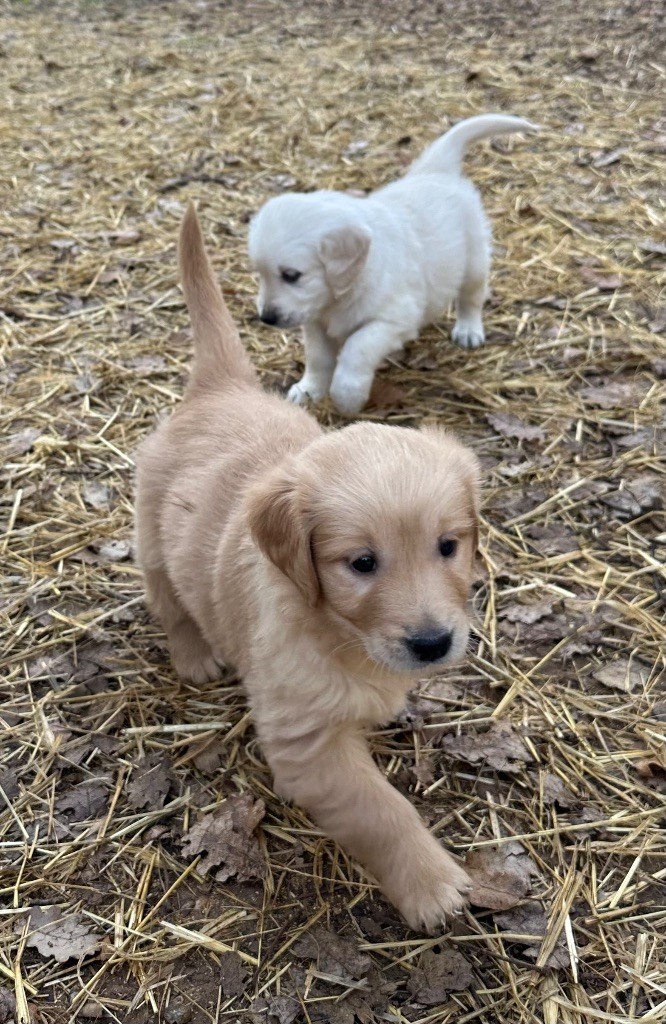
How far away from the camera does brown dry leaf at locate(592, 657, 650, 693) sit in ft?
8.28

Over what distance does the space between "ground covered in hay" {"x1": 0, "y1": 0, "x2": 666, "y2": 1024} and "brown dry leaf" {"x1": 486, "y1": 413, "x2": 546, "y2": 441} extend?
0.01 m

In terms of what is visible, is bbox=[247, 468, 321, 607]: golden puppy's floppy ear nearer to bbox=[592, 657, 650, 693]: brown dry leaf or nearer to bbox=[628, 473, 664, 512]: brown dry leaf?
bbox=[592, 657, 650, 693]: brown dry leaf

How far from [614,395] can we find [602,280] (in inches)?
41.2

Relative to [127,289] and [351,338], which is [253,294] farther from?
[351,338]

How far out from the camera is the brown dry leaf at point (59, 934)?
1973 mm

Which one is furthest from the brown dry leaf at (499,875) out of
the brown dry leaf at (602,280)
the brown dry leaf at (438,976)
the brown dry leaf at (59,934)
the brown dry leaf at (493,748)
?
the brown dry leaf at (602,280)

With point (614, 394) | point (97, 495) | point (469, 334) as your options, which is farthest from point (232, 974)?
point (469, 334)

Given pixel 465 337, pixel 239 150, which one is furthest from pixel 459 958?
pixel 239 150

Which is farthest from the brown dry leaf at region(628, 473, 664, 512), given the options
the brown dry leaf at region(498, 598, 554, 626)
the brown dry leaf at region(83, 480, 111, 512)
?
the brown dry leaf at region(83, 480, 111, 512)

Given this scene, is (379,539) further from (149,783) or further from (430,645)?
(149,783)

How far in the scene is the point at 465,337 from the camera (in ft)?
13.7

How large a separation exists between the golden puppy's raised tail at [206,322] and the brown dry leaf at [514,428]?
1.42m

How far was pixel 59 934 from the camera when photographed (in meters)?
2.01

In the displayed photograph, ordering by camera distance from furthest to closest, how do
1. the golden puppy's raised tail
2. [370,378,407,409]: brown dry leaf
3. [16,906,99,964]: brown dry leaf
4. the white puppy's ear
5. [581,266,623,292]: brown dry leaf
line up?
[581,266,623,292]: brown dry leaf, [370,378,407,409]: brown dry leaf, the white puppy's ear, the golden puppy's raised tail, [16,906,99,964]: brown dry leaf
